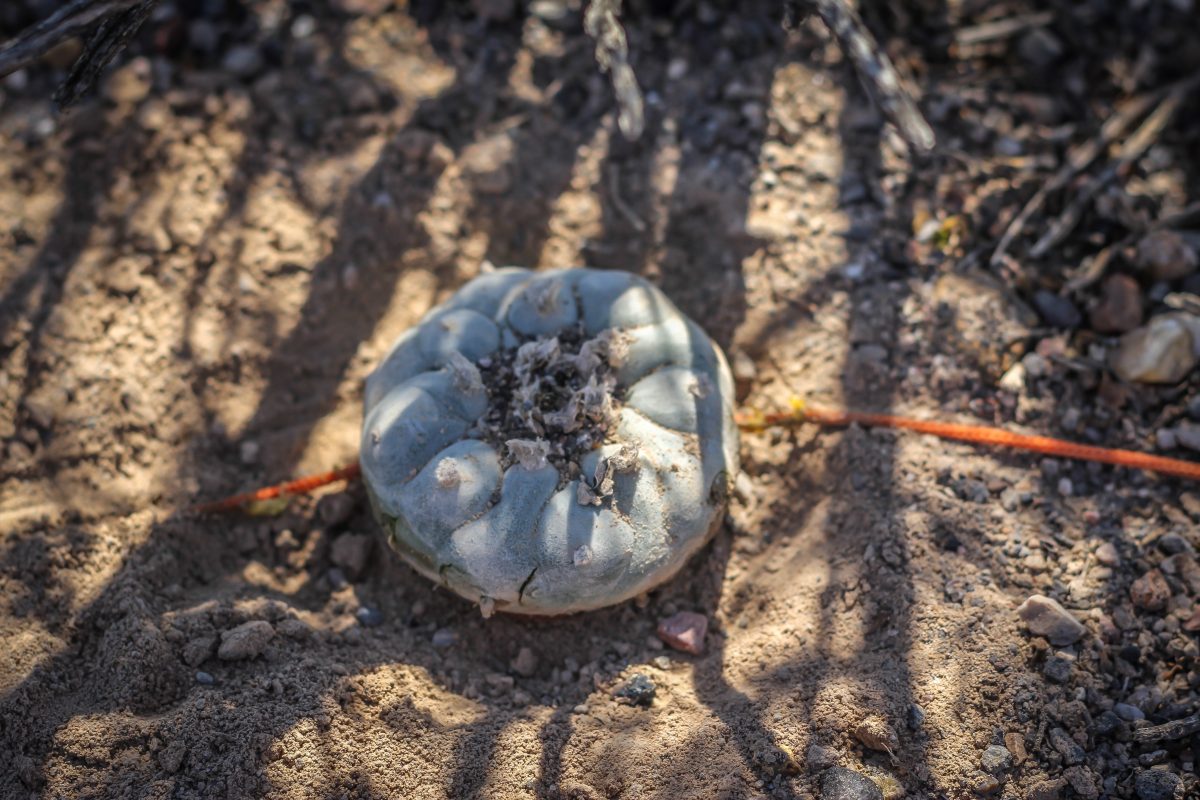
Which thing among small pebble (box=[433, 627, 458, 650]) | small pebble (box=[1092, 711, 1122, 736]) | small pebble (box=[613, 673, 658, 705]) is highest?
small pebble (box=[433, 627, 458, 650])

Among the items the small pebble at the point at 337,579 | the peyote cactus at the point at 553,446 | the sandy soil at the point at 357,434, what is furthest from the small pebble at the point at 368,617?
the peyote cactus at the point at 553,446

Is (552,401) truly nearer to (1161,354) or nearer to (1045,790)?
(1045,790)

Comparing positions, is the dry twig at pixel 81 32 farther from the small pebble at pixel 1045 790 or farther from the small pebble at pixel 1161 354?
the small pebble at pixel 1161 354

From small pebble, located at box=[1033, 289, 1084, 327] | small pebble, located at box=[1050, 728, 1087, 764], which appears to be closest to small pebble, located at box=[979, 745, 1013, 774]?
small pebble, located at box=[1050, 728, 1087, 764]

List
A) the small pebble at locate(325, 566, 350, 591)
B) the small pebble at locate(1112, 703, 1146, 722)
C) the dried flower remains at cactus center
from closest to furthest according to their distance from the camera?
1. the small pebble at locate(1112, 703, 1146, 722)
2. the dried flower remains at cactus center
3. the small pebble at locate(325, 566, 350, 591)

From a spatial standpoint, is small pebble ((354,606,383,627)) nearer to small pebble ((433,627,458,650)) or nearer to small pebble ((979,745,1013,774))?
small pebble ((433,627,458,650))

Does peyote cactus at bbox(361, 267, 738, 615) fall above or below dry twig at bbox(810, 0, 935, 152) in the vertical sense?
below

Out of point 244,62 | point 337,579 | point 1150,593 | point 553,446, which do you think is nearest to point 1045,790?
point 1150,593
